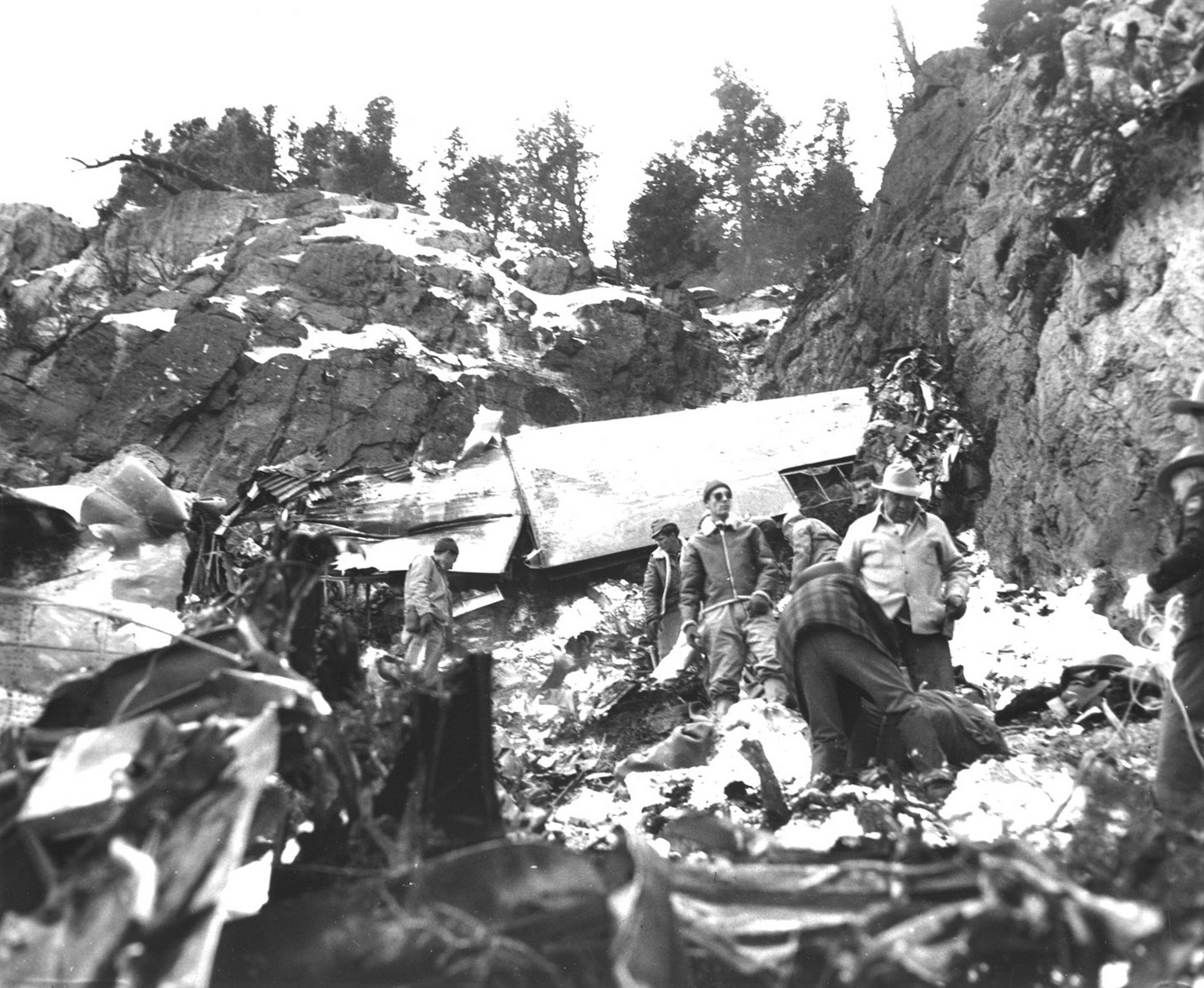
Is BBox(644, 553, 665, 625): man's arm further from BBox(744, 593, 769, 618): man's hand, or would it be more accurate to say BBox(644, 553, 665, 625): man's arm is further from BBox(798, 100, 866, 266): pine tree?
BBox(798, 100, 866, 266): pine tree

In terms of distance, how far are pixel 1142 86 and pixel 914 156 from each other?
10557 mm

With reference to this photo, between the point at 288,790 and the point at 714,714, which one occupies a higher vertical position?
the point at 714,714

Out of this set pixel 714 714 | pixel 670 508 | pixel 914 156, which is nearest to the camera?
pixel 714 714

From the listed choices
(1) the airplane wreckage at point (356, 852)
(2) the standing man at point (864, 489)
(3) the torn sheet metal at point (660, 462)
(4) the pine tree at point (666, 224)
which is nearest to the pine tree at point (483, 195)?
(4) the pine tree at point (666, 224)

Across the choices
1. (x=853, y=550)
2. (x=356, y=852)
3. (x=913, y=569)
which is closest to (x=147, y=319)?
(x=853, y=550)

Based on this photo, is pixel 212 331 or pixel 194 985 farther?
pixel 212 331

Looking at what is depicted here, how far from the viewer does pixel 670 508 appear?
13359 mm

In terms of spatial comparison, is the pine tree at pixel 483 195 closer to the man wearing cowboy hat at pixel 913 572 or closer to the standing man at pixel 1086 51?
the standing man at pixel 1086 51

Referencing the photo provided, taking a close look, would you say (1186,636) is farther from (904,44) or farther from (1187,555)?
(904,44)

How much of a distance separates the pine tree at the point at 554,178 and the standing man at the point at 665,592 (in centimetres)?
2684

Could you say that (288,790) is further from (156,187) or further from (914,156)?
(156,187)

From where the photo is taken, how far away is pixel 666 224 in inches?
1208

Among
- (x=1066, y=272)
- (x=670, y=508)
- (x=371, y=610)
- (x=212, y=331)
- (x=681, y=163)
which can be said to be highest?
(x=681, y=163)

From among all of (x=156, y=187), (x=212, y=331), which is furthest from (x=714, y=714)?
(x=156, y=187)
